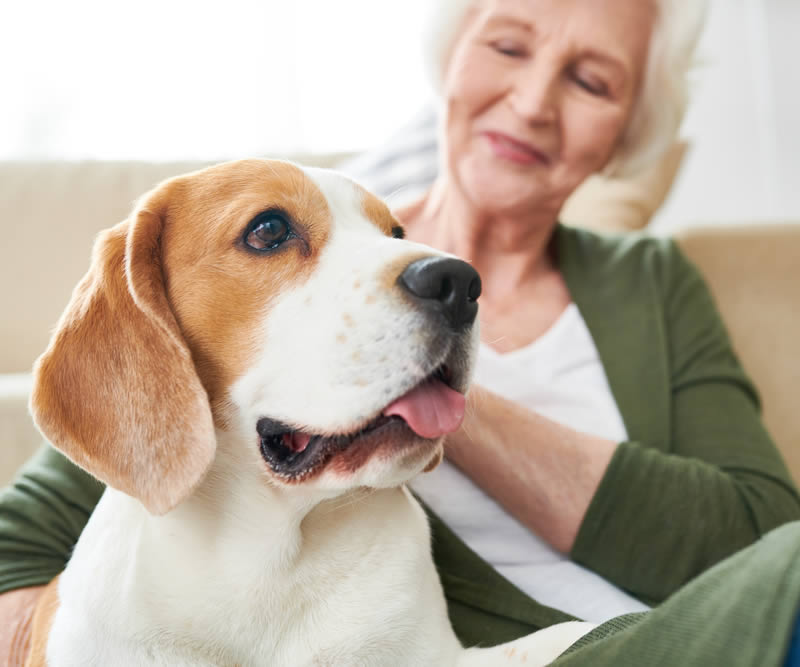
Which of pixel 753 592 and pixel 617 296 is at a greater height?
pixel 753 592

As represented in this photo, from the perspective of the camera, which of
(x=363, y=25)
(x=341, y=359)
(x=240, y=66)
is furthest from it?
(x=363, y=25)

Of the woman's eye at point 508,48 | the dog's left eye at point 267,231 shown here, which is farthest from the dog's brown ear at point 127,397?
the woman's eye at point 508,48

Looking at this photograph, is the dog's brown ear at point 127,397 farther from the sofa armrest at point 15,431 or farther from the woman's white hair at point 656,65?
the woman's white hair at point 656,65

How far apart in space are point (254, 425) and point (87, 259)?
41.0 inches

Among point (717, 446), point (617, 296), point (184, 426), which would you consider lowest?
point (717, 446)

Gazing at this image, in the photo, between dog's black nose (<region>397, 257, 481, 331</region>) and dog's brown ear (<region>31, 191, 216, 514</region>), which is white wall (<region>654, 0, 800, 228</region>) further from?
dog's brown ear (<region>31, 191, 216, 514</region>)

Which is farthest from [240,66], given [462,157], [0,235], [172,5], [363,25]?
[462,157]

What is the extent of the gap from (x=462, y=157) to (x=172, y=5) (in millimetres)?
1960

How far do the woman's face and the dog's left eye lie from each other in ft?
2.07

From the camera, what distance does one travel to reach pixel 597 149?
150cm

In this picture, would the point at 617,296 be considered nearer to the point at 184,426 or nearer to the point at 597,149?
the point at 597,149

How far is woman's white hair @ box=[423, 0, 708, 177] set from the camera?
1545mm

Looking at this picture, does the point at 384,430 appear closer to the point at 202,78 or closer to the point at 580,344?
the point at 580,344

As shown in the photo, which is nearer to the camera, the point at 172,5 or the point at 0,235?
the point at 0,235
